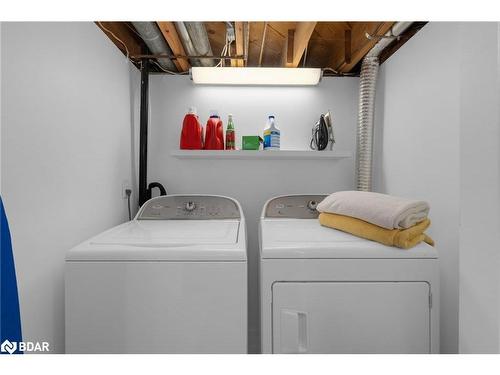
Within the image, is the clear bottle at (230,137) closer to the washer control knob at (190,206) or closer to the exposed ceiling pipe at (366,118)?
the washer control knob at (190,206)

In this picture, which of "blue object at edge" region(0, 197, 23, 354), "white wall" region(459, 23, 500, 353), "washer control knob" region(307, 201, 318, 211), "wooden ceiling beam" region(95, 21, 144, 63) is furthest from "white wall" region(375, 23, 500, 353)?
"wooden ceiling beam" region(95, 21, 144, 63)

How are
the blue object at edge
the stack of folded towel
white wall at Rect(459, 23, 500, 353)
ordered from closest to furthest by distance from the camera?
1. white wall at Rect(459, 23, 500, 353)
2. the blue object at edge
3. the stack of folded towel

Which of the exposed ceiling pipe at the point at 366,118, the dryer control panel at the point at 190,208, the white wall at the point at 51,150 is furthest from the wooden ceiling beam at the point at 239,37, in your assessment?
the dryer control panel at the point at 190,208

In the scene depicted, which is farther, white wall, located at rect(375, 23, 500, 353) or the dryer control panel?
the dryer control panel

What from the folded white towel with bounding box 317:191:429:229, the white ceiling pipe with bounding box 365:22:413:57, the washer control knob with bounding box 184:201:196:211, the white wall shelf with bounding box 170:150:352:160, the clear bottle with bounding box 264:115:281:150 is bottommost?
the washer control knob with bounding box 184:201:196:211

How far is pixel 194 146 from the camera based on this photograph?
2447mm

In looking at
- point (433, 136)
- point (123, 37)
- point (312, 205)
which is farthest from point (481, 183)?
point (123, 37)

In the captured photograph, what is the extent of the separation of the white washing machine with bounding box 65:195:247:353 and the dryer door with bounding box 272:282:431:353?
305 millimetres

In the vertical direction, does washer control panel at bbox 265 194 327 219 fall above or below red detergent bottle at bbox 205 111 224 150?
below

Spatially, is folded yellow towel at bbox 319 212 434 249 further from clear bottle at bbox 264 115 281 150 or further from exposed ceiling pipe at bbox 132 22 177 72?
exposed ceiling pipe at bbox 132 22 177 72

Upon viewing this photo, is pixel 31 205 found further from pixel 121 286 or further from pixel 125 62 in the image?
pixel 125 62

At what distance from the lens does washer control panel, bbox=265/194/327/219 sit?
2273 mm

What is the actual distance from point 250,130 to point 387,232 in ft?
5.19

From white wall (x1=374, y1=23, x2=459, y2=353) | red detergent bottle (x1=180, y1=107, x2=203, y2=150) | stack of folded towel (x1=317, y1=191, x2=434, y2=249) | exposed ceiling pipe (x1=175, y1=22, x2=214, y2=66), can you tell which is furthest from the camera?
red detergent bottle (x1=180, y1=107, x2=203, y2=150)
